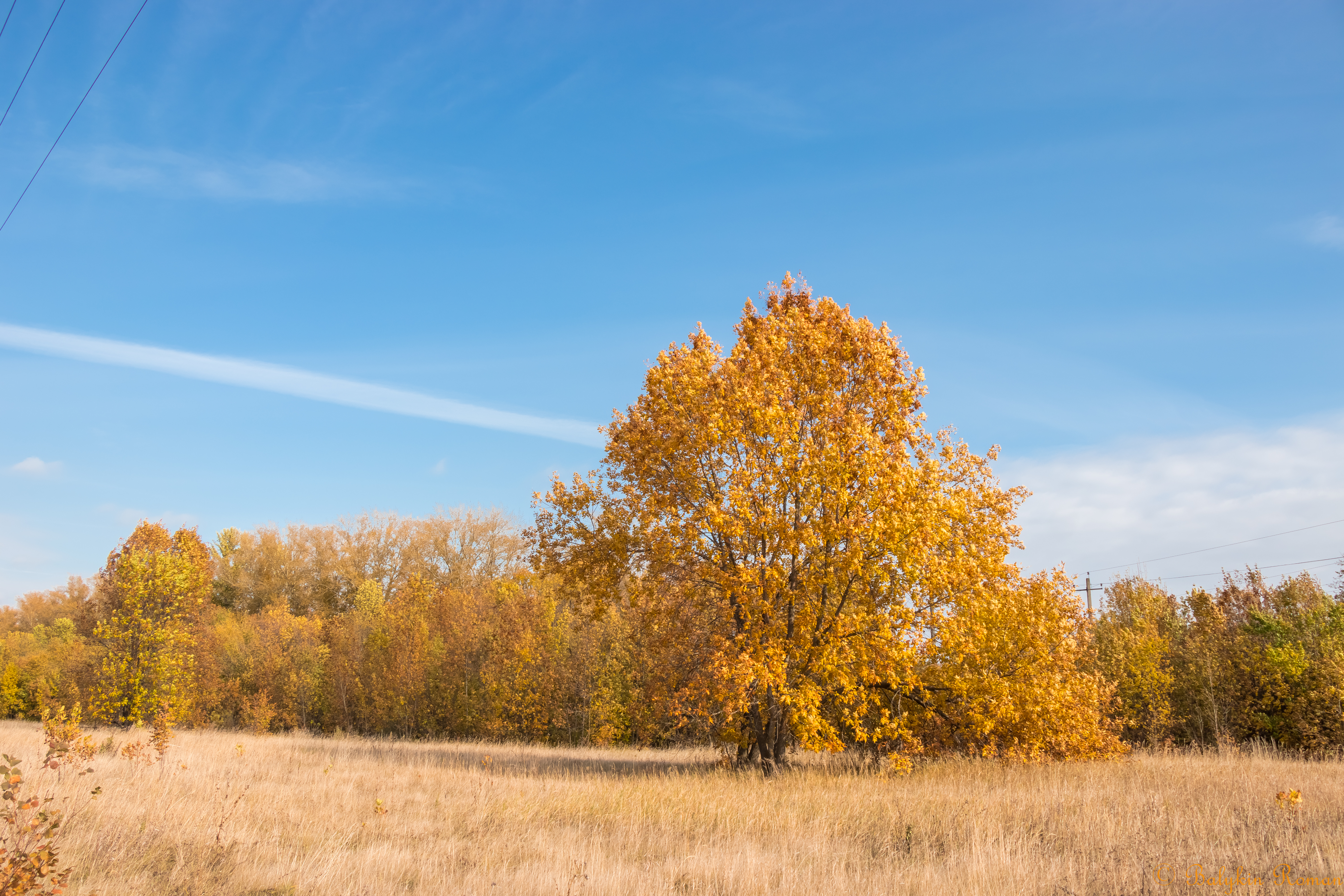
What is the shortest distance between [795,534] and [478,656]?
99.6ft

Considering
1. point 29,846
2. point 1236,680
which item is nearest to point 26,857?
point 29,846

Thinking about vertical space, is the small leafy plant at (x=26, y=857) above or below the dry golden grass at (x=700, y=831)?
above

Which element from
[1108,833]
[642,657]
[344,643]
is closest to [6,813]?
[1108,833]

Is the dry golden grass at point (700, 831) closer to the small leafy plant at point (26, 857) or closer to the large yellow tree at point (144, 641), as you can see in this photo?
the small leafy plant at point (26, 857)

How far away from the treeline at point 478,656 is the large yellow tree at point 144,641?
0.09 metres

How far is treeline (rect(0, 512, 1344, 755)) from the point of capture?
72.1 ft

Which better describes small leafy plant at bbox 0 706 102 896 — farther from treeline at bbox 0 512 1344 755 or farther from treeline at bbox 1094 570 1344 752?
treeline at bbox 1094 570 1344 752

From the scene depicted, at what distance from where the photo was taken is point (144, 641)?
29.2 metres

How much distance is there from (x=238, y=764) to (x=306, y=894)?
40.2 ft

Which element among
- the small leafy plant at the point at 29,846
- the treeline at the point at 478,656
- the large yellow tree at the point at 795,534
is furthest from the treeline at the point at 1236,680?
the small leafy plant at the point at 29,846

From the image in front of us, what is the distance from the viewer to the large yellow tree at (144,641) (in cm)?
2855

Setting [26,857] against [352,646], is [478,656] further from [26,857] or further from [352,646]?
[26,857]

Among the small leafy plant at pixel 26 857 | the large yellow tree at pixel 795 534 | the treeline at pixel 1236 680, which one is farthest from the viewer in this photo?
the treeline at pixel 1236 680

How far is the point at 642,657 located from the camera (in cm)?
3612
